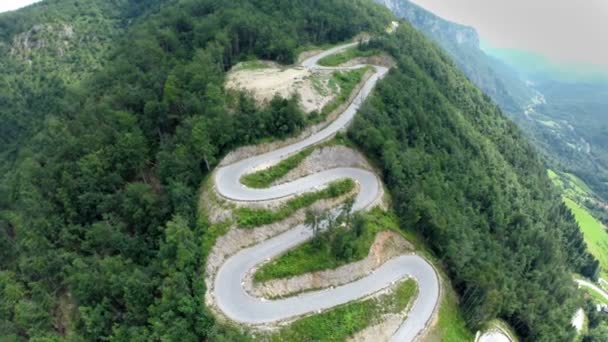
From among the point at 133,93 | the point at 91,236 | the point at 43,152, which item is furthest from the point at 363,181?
the point at 43,152

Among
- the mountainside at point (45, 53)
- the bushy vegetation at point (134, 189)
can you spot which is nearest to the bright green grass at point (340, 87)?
the bushy vegetation at point (134, 189)

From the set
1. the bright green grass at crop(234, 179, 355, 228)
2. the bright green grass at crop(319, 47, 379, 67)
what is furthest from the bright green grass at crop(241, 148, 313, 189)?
the bright green grass at crop(319, 47, 379, 67)

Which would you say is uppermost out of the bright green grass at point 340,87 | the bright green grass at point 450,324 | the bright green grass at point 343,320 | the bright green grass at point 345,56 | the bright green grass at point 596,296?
the bright green grass at point 345,56

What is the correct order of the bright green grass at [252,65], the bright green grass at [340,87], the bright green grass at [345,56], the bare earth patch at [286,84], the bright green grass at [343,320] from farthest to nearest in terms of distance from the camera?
the bright green grass at [345,56] → the bright green grass at [252,65] → the bright green grass at [340,87] → the bare earth patch at [286,84] → the bright green grass at [343,320]

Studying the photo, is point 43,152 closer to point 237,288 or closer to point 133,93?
point 133,93

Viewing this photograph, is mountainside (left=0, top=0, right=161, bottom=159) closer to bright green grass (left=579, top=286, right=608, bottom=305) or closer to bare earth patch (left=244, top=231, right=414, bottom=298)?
bare earth patch (left=244, top=231, right=414, bottom=298)

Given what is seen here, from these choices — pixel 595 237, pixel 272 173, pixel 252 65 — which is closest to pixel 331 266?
pixel 272 173

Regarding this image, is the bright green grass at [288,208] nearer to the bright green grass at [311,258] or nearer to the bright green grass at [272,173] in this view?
the bright green grass at [272,173]
